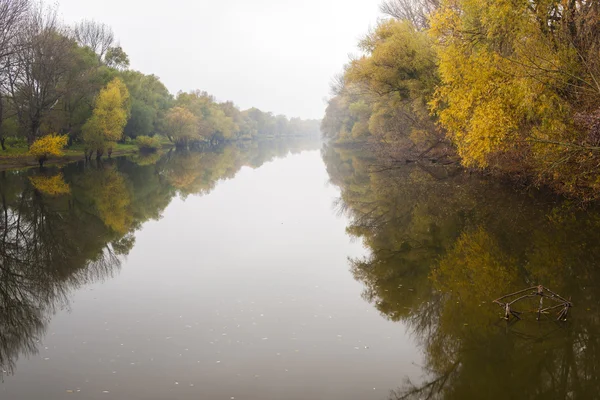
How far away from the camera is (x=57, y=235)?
59.0ft

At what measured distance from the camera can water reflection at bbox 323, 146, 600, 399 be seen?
299 inches

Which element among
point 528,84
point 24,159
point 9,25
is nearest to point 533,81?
point 528,84

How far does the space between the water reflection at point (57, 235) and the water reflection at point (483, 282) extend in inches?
296

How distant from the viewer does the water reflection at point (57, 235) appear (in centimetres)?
1064

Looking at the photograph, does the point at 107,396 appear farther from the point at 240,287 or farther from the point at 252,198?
the point at 252,198

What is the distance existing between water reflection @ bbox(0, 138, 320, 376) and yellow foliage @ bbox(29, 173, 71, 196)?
6cm

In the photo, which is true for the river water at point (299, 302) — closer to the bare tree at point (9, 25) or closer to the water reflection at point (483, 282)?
the water reflection at point (483, 282)

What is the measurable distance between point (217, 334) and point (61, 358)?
2795mm

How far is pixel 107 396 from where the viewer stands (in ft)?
23.5

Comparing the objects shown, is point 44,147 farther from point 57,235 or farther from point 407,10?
point 407,10

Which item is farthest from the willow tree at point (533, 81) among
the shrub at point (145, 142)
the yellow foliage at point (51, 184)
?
the shrub at point (145, 142)

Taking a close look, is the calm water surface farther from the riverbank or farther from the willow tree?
the riverbank

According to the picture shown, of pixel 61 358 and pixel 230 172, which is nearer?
pixel 61 358

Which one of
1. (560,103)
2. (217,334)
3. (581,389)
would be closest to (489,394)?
(581,389)
